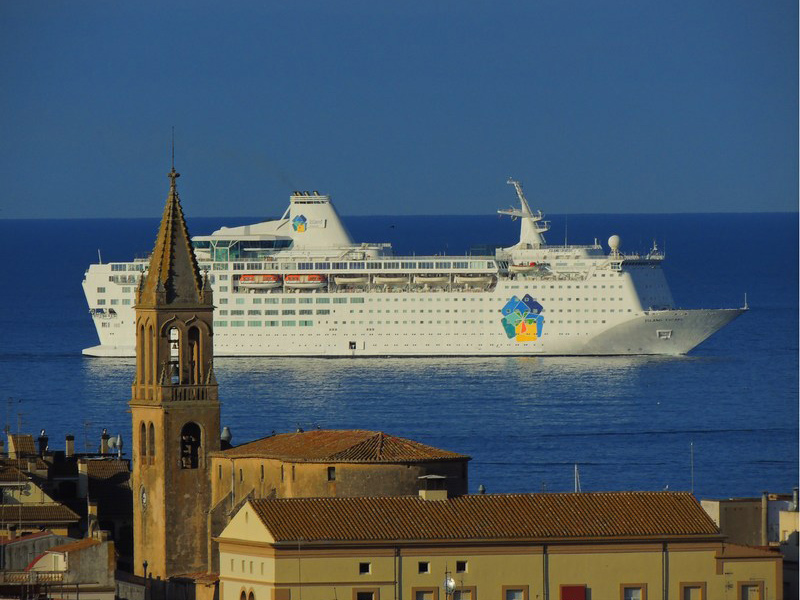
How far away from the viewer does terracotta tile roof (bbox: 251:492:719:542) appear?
43156 mm

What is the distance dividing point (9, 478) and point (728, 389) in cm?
6122

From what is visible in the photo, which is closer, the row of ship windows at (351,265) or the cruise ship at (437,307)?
the cruise ship at (437,307)

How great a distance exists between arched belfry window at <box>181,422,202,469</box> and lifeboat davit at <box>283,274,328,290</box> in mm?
80957

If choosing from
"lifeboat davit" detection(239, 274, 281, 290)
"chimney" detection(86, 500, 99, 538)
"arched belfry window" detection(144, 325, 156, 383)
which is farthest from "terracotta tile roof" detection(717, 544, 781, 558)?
"lifeboat davit" detection(239, 274, 281, 290)

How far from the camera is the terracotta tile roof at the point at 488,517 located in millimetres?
43156

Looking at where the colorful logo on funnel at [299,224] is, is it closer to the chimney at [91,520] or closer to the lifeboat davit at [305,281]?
the lifeboat davit at [305,281]

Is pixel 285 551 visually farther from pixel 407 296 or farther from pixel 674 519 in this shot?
pixel 407 296

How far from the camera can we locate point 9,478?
51.9 m

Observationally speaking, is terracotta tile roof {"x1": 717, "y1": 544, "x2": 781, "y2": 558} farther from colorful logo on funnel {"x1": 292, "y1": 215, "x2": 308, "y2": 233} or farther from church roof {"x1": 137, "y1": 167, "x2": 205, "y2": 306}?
colorful logo on funnel {"x1": 292, "y1": 215, "x2": 308, "y2": 233}

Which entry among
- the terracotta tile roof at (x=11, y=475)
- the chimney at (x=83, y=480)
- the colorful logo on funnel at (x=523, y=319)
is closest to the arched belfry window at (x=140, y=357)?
the terracotta tile roof at (x=11, y=475)

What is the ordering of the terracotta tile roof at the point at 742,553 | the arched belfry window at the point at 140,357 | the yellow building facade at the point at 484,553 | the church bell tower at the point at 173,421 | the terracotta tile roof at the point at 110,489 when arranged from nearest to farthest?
the yellow building facade at the point at 484,553 → the terracotta tile roof at the point at 742,553 → the church bell tower at the point at 173,421 → the arched belfry window at the point at 140,357 → the terracotta tile roof at the point at 110,489

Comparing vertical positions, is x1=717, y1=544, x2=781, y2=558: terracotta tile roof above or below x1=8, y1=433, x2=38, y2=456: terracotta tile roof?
below

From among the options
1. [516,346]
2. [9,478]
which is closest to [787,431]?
[516,346]

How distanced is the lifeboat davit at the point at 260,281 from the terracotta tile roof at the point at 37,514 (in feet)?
268
